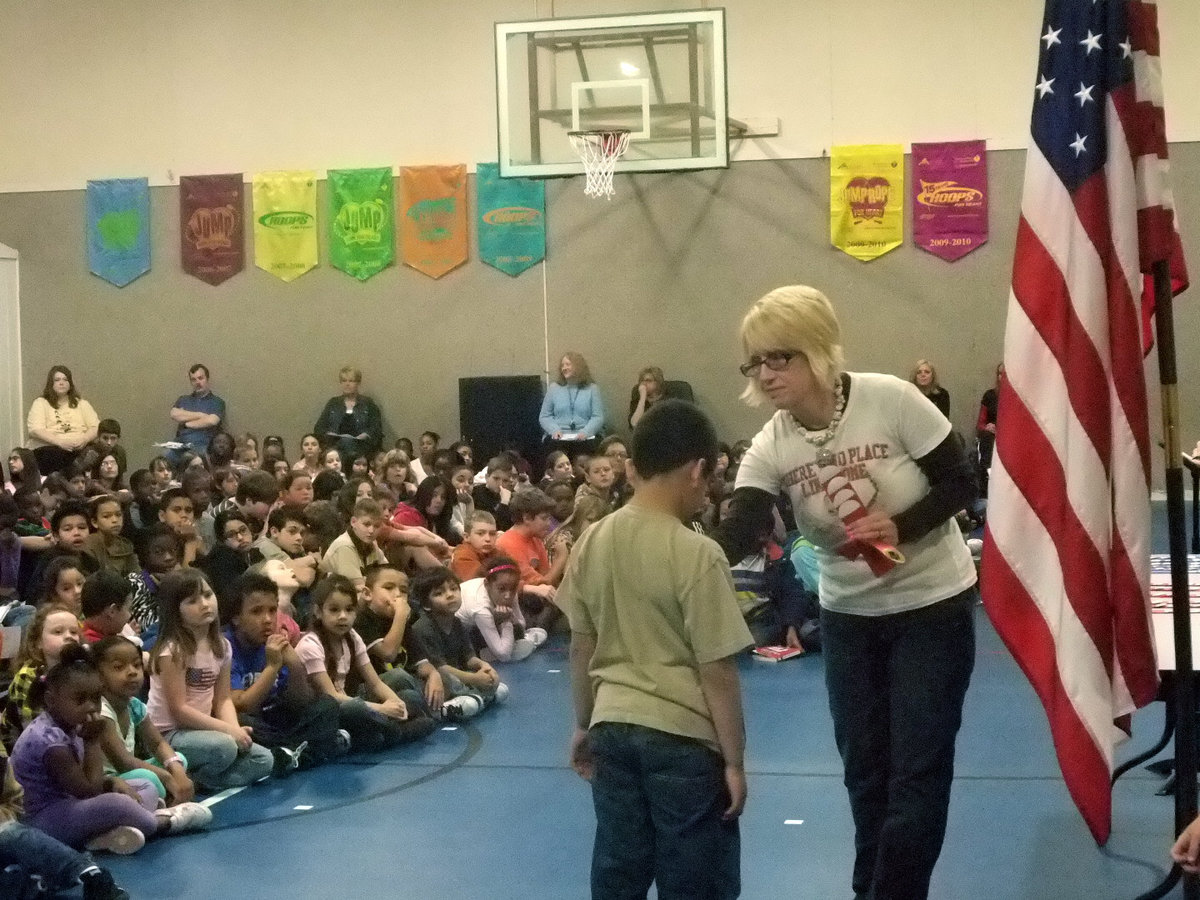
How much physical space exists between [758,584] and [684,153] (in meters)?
5.85

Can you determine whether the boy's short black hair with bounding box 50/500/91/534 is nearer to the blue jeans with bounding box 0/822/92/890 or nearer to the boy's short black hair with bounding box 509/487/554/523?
the boy's short black hair with bounding box 509/487/554/523

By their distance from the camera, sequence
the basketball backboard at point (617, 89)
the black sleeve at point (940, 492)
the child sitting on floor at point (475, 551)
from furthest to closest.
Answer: the basketball backboard at point (617, 89)
the child sitting on floor at point (475, 551)
the black sleeve at point (940, 492)

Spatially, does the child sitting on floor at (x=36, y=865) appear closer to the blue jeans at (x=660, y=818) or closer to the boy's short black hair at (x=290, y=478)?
the blue jeans at (x=660, y=818)

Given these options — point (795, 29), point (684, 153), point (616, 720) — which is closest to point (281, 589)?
point (616, 720)

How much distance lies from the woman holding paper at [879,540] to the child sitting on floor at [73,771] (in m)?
2.38

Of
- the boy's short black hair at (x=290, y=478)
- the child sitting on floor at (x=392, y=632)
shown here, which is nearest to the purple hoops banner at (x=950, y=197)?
the boy's short black hair at (x=290, y=478)

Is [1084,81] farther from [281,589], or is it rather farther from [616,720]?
[281,589]

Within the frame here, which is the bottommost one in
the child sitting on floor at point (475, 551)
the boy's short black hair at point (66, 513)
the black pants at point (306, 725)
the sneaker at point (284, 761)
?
the sneaker at point (284, 761)

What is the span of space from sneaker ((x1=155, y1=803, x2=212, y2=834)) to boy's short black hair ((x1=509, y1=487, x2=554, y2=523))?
4088 mm

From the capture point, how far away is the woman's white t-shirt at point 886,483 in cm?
326

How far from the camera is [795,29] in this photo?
14.6 metres

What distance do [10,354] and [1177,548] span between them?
15202 millimetres

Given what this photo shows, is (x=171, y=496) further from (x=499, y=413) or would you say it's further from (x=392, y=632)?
(x=499, y=413)

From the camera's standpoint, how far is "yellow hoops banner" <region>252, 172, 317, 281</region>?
1543cm
